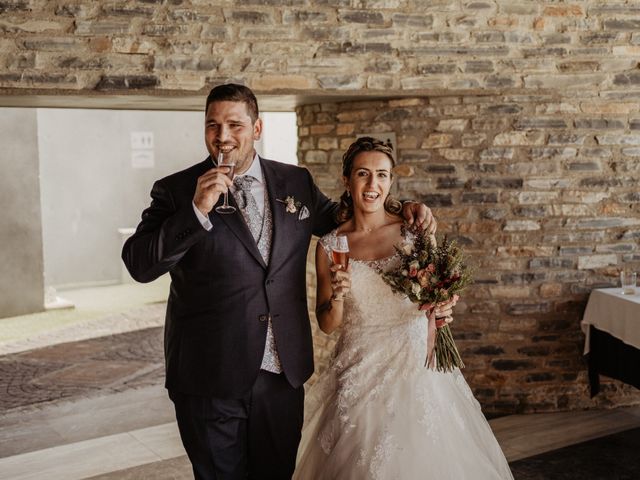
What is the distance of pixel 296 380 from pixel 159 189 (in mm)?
893

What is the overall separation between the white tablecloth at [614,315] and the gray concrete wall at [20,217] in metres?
7.60

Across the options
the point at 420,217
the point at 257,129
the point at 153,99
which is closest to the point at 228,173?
the point at 257,129

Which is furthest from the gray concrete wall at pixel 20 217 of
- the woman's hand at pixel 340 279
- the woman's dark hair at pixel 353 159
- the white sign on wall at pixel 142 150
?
the woman's hand at pixel 340 279

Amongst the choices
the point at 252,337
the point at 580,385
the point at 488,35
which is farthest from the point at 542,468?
the point at 488,35

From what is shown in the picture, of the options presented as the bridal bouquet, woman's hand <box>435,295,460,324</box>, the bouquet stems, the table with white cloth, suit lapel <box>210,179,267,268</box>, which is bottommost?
the table with white cloth

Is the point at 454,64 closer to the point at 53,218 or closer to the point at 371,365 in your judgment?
the point at 371,365

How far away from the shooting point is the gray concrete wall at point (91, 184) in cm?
1205

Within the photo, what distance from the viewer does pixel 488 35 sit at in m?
5.00

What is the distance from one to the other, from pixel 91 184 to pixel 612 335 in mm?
9516

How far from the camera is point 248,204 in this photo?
2803mm

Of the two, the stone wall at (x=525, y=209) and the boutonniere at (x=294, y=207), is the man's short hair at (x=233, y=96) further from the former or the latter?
the stone wall at (x=525, y=209)

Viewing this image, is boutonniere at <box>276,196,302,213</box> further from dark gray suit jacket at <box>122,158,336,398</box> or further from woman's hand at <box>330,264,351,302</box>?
woman's hand at <box>330,264,351,302</box>

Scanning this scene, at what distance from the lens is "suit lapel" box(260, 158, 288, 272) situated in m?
2.75

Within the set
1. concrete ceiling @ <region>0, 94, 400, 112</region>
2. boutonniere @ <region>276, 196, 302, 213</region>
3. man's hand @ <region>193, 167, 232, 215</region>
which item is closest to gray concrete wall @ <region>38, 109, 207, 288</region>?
concrete ceiling @ <region>0, 94, 400, 112</region>
